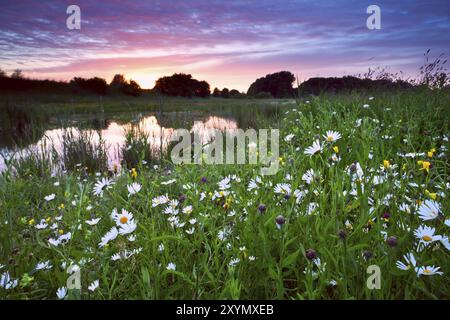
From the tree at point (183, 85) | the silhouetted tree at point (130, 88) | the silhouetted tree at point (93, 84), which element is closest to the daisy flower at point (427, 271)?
the tree at point (183, 85)

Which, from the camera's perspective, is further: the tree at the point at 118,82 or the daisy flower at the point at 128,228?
the tree at the point at 118,82

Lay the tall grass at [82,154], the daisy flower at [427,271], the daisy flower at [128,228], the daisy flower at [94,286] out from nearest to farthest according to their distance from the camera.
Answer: the daisy flower at [427,271]
the daisy flower at [94,286]
the daisy flower at [128,228]
the tall grass at [82,154]

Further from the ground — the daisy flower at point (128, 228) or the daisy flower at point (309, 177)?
the daisy flower at point (309, 177)

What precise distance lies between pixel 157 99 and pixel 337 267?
5111 millimetres

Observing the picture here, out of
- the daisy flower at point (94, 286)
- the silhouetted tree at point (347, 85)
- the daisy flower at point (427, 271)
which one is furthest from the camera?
the silhouetted tree at point (347, 85)

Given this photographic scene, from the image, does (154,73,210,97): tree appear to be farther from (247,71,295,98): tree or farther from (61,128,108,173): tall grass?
(61,128,108,173): tall grass

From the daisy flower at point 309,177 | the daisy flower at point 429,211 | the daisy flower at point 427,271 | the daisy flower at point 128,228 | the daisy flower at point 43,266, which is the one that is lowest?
the daisy flower at point 43,266

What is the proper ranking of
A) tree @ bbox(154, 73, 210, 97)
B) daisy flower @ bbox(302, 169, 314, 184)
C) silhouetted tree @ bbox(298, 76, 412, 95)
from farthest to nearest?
tree @ bbox(154, 73, 210, 97), silhouetted tree @ bbox(298, 76, 412, 95), daisy flower @ bbox(302, 169, 314, 184)

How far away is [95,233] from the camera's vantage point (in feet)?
5.71

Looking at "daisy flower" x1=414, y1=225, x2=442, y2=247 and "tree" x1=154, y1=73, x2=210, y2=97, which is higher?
"tree" x1=154, y1=73, x2=210, y2=97

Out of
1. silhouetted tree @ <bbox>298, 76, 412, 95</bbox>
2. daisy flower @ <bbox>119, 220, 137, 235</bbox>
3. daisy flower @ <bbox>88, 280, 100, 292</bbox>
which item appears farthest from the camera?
silhouetted tree @ <bbox>298, 76, 412, 95</bbox>

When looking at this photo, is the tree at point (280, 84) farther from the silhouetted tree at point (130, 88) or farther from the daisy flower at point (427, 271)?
the daisy flower at point (427, 271)

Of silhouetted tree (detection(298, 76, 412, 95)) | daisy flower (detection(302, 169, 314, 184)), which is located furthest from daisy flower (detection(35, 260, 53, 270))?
silhouetted tree (detection(298, 76, 412, 95))

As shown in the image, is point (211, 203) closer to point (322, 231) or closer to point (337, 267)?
point (322, 231)
